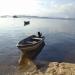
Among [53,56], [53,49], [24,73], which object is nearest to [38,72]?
[24,73]

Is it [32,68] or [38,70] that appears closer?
[38,70]

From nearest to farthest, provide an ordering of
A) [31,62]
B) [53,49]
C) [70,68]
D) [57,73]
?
[57,73] < [70,68] < [31,62] < [53,49]

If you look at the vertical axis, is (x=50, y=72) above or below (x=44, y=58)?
above

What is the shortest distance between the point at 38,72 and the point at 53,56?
7529 millimetres

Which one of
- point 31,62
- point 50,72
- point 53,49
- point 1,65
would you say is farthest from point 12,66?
point 53,49

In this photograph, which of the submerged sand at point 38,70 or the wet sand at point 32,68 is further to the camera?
the wet sand at point 32,68

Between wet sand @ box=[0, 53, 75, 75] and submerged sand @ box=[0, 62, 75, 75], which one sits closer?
submerged sand @ box=[0, 62, 75, 75]

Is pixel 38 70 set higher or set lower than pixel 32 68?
higher

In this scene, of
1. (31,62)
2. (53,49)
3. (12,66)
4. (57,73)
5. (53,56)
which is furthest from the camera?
(53,49)

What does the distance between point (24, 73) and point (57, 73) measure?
3.19 m

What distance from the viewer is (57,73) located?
13781 mm

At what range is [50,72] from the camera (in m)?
14.3

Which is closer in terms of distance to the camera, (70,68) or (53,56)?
(70,68)

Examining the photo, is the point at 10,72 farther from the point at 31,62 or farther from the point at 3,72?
the point at 31,62
